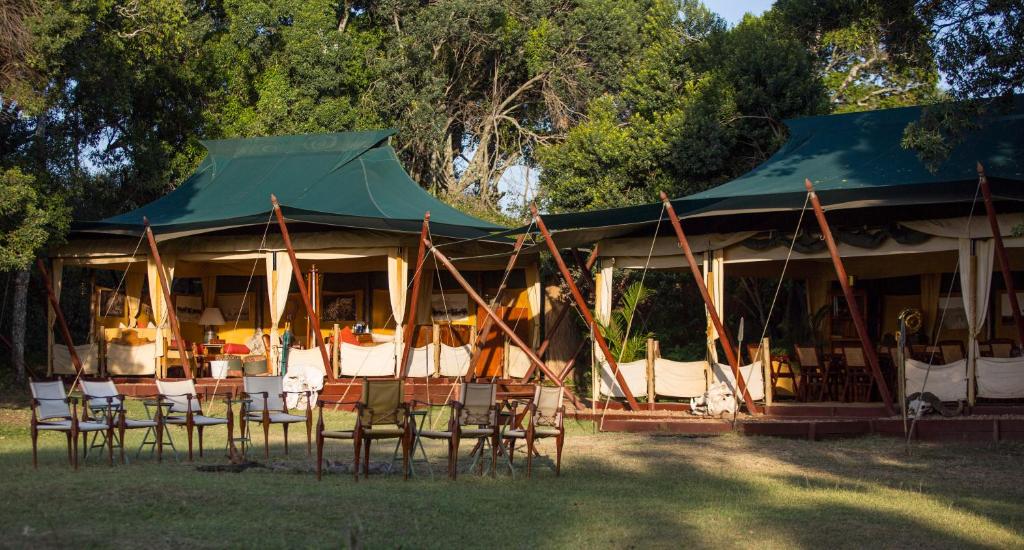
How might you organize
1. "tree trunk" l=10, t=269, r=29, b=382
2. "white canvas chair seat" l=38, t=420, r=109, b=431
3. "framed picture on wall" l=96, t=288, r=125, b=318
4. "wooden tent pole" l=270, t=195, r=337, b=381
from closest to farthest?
1. "white canvas chair seat" l=38, t=420, r=109, b=431
2. "wooden tent pole" l=270, t=195, r=337, b=381
3. "tree trunk" l=10, t=269, r=29, b=382
4. "framed picture on wall" l=96, t=288, r=125, b=318

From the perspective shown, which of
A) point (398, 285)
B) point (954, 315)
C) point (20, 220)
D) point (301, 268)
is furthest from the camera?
point (301, 268)

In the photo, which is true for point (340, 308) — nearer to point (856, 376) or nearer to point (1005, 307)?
point (856, 376)

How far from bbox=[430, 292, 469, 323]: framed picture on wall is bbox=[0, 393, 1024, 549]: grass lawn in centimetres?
859

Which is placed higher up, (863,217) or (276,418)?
(863,217)

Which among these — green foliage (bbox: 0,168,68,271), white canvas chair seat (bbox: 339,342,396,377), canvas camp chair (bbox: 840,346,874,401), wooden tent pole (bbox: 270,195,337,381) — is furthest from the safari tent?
canvas camp chair (bbox: 840,346,874,401)

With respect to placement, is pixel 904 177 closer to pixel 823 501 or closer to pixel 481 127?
pixel 823 501

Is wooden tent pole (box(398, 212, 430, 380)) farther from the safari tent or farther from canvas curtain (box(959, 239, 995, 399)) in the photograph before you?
canvas curtain (box(959, 239, 995, 399))

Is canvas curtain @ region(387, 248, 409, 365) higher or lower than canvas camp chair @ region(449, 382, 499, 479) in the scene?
higher

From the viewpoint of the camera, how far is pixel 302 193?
19422 millimetres

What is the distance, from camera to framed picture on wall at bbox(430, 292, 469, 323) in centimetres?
2027

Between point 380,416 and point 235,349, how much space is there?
1050 centimetres

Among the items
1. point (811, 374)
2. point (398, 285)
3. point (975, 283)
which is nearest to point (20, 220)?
point (398, 285)

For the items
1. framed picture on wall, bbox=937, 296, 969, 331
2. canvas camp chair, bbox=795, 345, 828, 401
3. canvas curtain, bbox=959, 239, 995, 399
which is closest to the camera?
canvas curtain, bbox=959, 239, 995, 399

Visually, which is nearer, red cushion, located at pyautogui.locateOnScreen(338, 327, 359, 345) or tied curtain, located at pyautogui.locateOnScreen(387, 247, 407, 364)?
tied curtain, located at pyautogui.locateOnScreen(387, 247, 407, 364)
